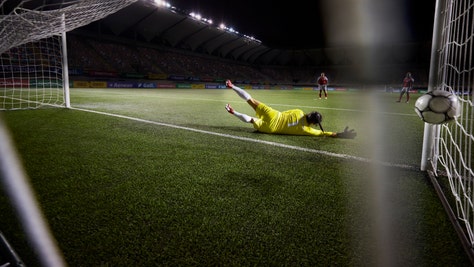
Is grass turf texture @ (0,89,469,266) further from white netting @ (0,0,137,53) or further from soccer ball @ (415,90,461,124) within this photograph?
white netting @ (0,0,137,53)

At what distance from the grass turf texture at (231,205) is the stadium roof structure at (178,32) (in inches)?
1245

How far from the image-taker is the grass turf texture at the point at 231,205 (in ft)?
4.67

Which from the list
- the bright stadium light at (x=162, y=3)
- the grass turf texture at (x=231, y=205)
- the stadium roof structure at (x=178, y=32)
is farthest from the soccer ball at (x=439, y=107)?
the bright stadium light at (x=162, y=3)

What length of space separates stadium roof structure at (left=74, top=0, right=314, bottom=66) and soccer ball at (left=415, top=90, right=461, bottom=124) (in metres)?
32.6

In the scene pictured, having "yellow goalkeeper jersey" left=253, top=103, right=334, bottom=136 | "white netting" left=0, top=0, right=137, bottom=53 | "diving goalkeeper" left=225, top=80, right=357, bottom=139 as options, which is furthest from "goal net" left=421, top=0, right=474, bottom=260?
"white netting" left=0, top=0, right=137, bottom=53

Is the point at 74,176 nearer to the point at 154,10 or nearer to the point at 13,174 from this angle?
the point at 13,174

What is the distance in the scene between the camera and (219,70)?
46.7 metres

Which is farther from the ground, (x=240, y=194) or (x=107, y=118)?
(x=107, y=118)

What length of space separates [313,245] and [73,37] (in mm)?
35346

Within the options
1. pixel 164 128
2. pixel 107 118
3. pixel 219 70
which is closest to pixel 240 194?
pixel 164 128

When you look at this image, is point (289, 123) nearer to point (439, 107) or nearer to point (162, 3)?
point (439, 107)

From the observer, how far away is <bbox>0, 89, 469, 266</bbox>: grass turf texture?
1.42 metres

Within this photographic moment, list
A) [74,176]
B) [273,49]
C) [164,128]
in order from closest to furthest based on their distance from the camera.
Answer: [74,176] → [164,128] → [273,49]

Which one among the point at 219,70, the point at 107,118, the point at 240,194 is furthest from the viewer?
the point at 219,70
